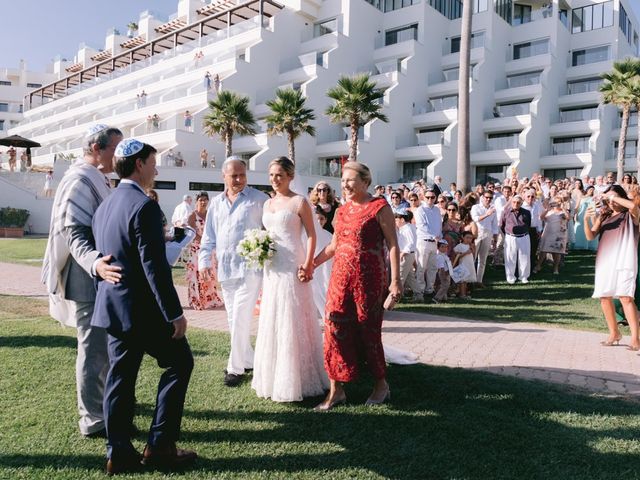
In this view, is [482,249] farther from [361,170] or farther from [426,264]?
[361,170]

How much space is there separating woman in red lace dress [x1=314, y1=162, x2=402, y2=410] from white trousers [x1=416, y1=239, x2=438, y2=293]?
6110 millimetres

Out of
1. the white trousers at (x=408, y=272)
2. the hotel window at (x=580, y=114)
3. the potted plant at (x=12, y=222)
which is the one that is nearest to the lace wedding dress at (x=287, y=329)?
the white trousers at (x=408, y=272)

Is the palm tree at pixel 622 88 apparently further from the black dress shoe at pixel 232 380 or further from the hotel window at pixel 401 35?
the black dress shoe at pixel 232 380

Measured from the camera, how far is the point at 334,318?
451 centimetres

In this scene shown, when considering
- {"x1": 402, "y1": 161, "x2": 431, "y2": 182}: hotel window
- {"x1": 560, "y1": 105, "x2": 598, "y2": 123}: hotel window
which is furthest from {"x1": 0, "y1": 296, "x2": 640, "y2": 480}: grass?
{"x1": 560, "y1": 105, "x2": 598, "y2": 123}: hotel window

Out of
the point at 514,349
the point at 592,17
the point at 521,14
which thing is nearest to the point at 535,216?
the point at 514,349

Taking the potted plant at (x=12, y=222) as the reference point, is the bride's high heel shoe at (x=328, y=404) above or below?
below

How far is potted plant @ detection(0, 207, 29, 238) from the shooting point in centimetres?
2664

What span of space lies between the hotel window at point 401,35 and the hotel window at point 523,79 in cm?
990

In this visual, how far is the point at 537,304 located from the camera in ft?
33.1

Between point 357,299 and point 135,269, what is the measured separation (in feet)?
6.55

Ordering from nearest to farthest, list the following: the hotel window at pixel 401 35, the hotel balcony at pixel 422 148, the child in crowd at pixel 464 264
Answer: the child in crowd at pixel 464 264 → the hotel balcony at pixel 422 148 → the hotel window at pixel 401 35

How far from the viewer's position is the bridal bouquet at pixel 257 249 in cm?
473

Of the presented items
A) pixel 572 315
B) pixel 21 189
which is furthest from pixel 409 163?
pixel 572 315
